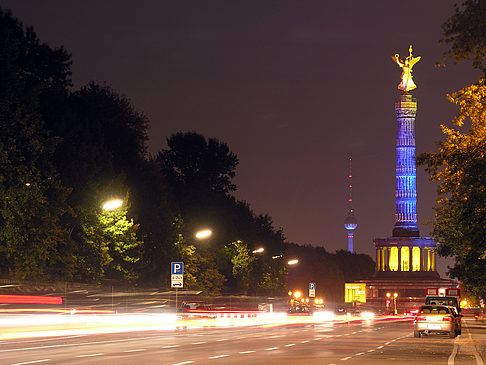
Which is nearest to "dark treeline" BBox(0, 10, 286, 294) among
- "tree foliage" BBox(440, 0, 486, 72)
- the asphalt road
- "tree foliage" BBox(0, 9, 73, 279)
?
"tree foliage" BBox(0, 9, 73, 279)

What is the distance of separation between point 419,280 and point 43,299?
145561 mm

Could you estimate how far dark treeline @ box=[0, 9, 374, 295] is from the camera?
60062 millimetres

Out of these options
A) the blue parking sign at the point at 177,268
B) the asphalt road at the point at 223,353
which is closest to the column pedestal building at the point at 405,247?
the blue parking sign at the point at 177,268

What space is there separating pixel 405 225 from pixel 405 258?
7475mm

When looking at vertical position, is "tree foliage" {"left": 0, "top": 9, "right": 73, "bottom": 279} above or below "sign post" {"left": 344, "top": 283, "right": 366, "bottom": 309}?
above

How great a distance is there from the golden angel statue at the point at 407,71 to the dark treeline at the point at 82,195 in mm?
78885

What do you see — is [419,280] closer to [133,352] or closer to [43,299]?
[43,299]

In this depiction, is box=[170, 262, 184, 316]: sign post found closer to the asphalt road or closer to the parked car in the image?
the parked car

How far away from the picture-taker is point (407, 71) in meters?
A: 194

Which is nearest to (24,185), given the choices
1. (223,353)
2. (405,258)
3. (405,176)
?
(223,353)

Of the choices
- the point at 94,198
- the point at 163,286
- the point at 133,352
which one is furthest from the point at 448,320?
the point at 163,286

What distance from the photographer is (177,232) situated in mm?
94562

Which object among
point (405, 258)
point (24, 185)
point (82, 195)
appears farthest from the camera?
point (405, 258)

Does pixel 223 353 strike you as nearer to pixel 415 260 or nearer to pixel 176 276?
pixel 176 276
